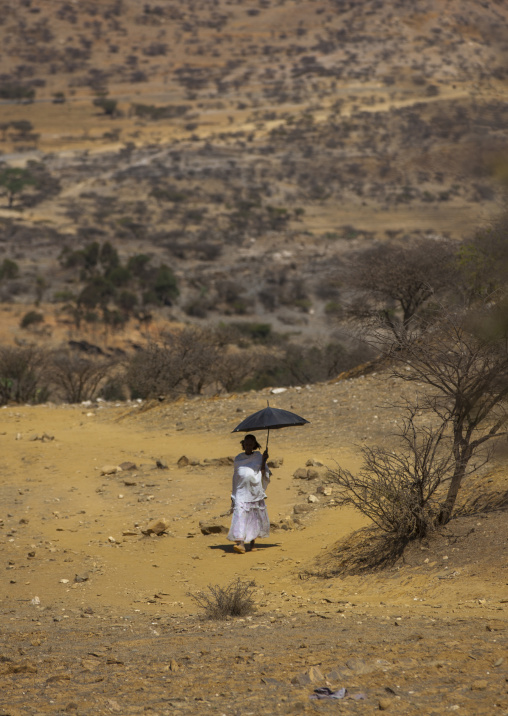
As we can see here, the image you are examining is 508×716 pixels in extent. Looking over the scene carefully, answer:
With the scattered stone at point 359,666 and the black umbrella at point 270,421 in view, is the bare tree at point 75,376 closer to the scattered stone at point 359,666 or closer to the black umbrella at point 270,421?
the black umbrella at point 270,421

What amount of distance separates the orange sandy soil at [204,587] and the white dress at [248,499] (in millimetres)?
219

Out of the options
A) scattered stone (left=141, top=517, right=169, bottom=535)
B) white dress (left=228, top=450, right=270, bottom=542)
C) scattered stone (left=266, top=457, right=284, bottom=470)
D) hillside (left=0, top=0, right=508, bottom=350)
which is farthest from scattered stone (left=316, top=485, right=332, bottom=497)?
hillside (left=0, top=0, right=508, bottom=350)

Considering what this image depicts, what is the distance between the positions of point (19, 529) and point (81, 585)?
2314 mm

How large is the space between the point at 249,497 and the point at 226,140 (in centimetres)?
6298

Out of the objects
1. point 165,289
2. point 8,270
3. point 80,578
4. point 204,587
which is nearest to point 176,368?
point 80,578

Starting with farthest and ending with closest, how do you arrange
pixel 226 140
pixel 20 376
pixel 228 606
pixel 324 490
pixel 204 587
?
pixel 226 140 → pixel 20 376 → pixel 324 490 → pixel 204 587 → pixel 228 606

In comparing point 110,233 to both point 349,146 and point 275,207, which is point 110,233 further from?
point 349,146

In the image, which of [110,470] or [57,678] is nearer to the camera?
[57,678]

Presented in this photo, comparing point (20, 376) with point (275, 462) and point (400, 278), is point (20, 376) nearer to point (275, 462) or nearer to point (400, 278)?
point (400, 278)

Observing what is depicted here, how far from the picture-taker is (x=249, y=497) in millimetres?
8398

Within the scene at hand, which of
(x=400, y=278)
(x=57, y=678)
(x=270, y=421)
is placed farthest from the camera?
(x=400, y=278)

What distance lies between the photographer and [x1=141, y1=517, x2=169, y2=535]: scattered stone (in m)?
9.04

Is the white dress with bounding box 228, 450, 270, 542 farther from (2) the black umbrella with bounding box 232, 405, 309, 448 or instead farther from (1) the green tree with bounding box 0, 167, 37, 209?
(1) the green tree with bounding box 0, 167, 37, 209

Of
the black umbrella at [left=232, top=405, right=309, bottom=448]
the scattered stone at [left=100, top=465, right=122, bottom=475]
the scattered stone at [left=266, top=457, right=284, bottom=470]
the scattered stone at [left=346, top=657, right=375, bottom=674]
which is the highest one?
the scattered stone at [left=346, top=657, right=375, bottom=674]
